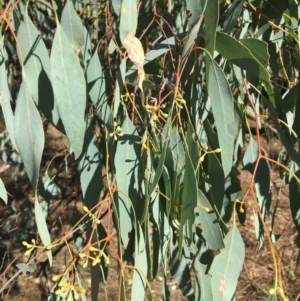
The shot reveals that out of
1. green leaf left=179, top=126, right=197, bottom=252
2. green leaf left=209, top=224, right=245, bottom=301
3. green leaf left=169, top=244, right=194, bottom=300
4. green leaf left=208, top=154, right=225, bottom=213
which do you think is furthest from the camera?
green leaf left=169, top=244, right=194, bottom=300

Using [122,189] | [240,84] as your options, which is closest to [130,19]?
[122,189]

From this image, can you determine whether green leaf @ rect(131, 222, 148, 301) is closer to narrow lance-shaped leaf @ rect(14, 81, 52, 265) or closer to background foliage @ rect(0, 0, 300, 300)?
background foliage @ rect(0, 0, 300, 300)

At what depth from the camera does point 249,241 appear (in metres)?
3.19

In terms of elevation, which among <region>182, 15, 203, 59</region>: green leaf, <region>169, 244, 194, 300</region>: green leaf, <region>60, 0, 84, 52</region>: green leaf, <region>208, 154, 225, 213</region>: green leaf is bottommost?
<region>169, 244, 194, 300</region>: green leaf

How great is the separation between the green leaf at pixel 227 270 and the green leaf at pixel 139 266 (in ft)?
0.46

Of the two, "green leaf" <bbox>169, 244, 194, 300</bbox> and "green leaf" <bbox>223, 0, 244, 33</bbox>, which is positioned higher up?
"green leaf" <bbox>223, 0, 244, 33</bbox>

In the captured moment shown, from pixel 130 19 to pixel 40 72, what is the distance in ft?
0.77

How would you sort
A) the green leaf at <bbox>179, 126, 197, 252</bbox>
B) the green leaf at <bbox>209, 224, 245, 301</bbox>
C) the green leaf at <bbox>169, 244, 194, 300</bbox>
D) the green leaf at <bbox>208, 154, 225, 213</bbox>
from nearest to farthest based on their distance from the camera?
1. the green leaf at <bbox>179, 126, 197, 252</bbox>
2. the green leaf at <bbox>209, 224, 245, 301</bbox>
3. the green leaf at <bbox>208, 154, 225, 213</bbox>
4. the green leaf at <bbox>169, 244, 194, 300</bbox>

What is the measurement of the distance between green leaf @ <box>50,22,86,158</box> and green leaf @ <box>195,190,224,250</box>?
0.94 feet

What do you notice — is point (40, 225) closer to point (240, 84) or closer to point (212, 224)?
point (212, 224)

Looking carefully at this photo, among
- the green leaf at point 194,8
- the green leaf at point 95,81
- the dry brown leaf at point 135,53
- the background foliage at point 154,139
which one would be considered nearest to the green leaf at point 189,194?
the background foliage at point 154,139

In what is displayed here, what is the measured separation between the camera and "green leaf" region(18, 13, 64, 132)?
47.5 inches

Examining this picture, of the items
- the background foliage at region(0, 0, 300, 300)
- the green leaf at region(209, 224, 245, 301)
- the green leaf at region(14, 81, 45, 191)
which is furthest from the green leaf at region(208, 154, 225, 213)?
the green leaf at region(14, 81, 45, 191)

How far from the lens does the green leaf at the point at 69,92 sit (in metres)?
1.09
